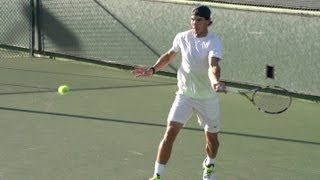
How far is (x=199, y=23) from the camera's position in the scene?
516 cm

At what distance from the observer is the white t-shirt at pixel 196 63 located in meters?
5.20

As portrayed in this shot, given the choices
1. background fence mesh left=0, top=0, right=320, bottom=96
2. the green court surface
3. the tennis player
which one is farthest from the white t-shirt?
background fence mesh left=0, top=0, right=320, bottom=96

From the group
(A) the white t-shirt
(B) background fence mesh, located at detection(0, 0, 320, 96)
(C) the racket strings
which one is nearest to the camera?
(A) the white t-shirt

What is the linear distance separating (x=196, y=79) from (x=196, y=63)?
5.5 inches

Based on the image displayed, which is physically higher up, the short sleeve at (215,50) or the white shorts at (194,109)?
the short sleeve at (215,50)

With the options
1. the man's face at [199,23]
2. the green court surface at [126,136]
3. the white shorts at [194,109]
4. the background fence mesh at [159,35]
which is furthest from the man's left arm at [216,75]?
the background fence mesh at [159,35]

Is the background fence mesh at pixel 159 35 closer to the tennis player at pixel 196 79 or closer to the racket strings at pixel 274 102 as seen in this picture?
the racket strings at pixel 274 102

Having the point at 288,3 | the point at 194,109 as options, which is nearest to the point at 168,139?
the point at 194,109

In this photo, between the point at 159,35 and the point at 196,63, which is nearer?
the point at 196,63

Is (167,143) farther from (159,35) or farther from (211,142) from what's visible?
(159,35)

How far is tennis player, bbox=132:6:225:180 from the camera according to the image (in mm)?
5160

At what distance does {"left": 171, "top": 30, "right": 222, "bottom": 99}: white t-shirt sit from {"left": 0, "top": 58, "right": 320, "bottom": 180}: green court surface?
3.14 ft

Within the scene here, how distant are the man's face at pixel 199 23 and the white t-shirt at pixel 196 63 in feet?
0.24

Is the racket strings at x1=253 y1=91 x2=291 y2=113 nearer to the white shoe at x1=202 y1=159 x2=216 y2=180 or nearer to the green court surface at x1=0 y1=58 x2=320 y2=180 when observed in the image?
the green court surface at x1=0 y1=58 x2=320 y2=180
